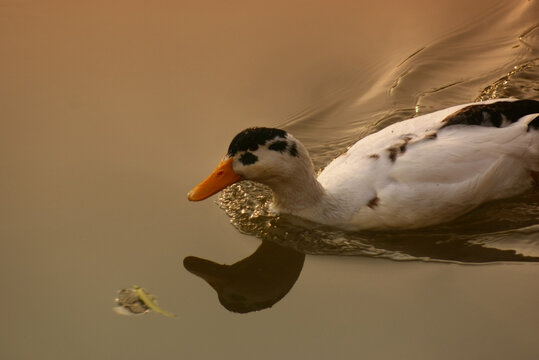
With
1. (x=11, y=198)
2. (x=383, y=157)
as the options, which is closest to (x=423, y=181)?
(x=383, y=157)

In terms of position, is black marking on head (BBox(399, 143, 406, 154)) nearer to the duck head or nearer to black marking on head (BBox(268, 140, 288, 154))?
the duck head

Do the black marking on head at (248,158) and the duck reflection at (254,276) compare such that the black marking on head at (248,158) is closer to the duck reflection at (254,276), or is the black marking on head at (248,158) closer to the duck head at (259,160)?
the duck head at (259,160)

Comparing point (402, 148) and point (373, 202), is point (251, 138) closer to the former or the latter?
point (373, 202)

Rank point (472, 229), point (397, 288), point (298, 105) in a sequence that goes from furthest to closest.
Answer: point (298, 105), point (472, 229), point (397, 288)

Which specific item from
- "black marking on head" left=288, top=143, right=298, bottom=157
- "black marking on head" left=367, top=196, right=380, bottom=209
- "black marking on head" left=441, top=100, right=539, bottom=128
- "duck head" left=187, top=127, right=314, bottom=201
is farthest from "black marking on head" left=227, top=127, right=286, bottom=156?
"black marking on head" left=441, top=100, right=539, bottom=128

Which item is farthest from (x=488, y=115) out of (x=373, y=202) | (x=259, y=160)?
(x=259, y=160)

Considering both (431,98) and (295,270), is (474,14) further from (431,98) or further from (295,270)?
(295,270)

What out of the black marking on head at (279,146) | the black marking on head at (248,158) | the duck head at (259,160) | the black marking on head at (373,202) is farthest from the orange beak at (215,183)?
the black marking on head at (373,202)
